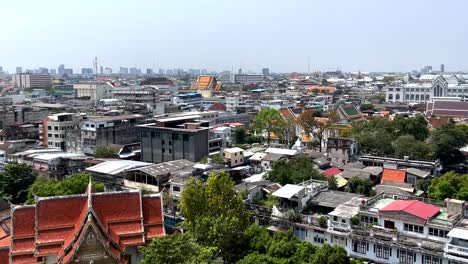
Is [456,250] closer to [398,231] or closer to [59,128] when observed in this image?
[398,231]

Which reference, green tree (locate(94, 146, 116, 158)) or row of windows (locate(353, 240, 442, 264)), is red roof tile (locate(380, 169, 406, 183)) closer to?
row of windows (locate(353, 240, 442, 264))

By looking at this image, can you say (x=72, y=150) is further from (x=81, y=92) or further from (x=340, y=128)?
(x=81, y=92)

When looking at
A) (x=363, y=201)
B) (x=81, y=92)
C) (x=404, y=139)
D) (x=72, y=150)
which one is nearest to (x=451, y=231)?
(x=363, y=201)

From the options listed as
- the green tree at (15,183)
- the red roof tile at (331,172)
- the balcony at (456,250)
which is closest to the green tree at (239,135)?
the red roof tile at (331,172)

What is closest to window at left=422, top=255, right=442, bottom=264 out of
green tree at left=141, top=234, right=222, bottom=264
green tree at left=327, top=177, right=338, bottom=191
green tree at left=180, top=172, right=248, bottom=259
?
green tree at left=180, top=172, right=248, bottom=259

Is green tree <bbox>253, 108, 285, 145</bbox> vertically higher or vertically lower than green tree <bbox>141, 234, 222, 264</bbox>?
higher

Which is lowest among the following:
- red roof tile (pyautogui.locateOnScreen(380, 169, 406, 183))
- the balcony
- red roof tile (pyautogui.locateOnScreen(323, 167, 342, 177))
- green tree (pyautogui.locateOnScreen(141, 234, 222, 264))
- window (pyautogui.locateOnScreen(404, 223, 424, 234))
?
the balcony

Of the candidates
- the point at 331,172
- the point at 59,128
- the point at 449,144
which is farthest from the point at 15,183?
Result: the point at 449,144
